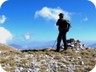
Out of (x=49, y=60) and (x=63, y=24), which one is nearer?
(x=49, y=60)

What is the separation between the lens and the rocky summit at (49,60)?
23.6 meters

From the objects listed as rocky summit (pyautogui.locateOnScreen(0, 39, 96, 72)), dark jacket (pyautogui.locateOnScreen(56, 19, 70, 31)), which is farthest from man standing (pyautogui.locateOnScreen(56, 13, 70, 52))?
rocky summit (pyautogui.locateOnScreen(0, 39, 96, 72))

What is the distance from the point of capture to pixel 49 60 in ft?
83.9

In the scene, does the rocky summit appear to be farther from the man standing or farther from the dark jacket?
the dark jacket

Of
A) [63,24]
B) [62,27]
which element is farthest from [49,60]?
[63,24]

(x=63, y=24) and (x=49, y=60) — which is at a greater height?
(x=63, y=24)

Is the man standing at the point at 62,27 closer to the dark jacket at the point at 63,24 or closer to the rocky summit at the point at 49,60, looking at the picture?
the dark jacket at the point at 63,24

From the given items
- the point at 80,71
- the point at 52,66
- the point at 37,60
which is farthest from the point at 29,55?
the point at 80,71

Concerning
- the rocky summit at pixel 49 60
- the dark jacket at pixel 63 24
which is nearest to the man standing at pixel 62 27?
the dark jacket at pixel 63 24

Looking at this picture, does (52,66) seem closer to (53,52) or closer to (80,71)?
(80,71)

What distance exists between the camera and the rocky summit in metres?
23.6

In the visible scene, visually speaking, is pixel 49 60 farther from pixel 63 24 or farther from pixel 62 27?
pixel 63 24

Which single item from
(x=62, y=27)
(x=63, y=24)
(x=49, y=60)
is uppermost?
(x=63, y=24)

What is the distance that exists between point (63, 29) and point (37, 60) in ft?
15.3
